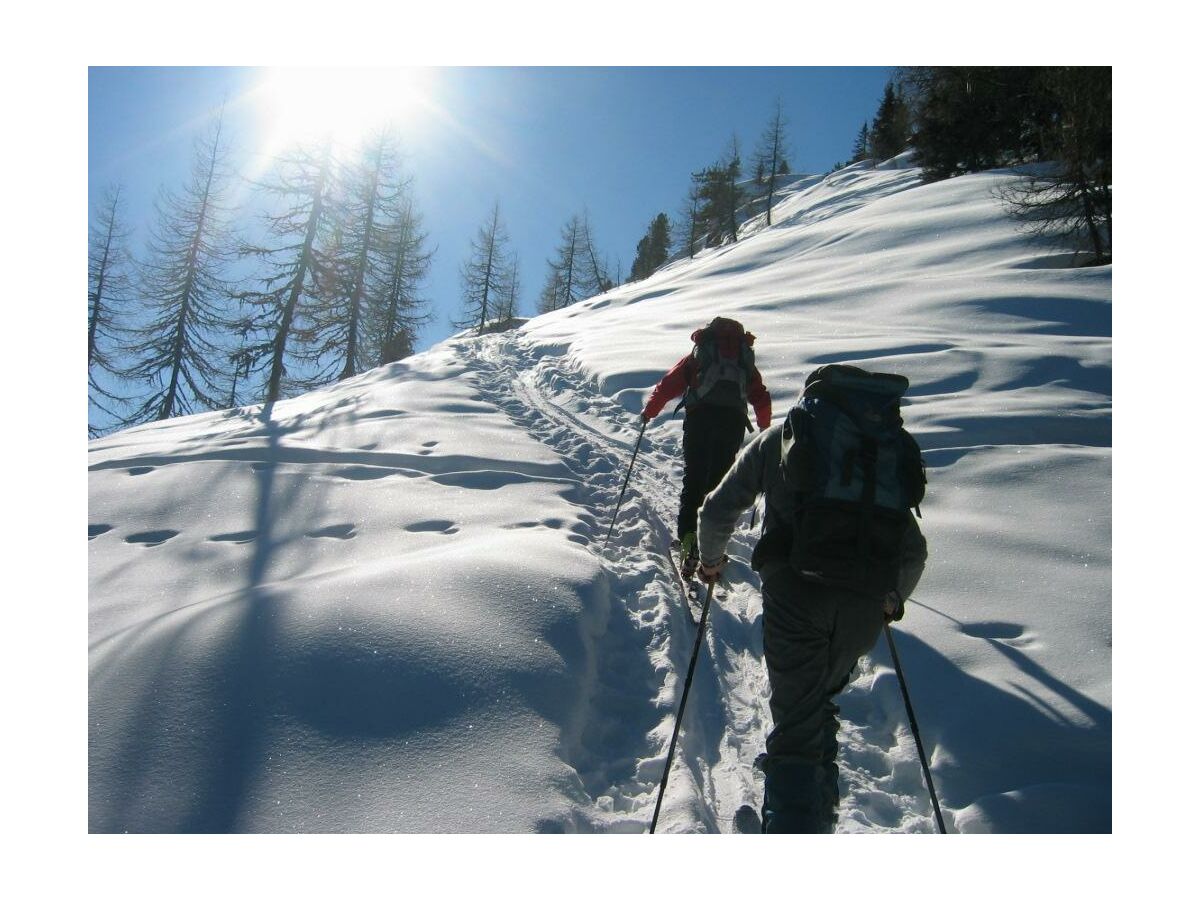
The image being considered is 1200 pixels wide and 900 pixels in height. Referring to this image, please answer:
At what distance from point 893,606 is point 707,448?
2606 mm

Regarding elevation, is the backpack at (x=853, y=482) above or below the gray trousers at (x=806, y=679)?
above

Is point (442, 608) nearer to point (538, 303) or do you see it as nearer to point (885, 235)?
point (885, 235)

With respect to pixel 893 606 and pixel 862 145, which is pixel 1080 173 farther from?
pixel 862 145

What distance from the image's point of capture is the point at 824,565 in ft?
7.58

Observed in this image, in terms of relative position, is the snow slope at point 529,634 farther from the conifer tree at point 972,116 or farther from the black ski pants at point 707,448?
the conifer tree at point 972,116

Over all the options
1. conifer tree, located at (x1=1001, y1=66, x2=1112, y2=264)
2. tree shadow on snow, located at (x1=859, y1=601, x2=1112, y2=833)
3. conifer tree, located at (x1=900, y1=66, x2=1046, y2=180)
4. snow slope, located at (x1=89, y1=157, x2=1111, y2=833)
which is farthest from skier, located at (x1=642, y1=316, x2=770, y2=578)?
conifer tree, located at (x1=900, y1=66, x2=1046, y2=180)

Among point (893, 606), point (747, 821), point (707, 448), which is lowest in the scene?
point (747, 821)

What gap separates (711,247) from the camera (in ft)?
161

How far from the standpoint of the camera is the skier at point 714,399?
493 cm

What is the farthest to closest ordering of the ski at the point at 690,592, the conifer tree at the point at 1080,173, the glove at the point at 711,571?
the conifer tree at the point at 1080,173 < the ski at the point at 690,592 < the glove at the point at 711,571

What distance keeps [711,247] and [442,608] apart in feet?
163

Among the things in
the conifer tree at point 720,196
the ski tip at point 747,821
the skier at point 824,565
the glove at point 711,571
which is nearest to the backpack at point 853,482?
the skier at point 824,565

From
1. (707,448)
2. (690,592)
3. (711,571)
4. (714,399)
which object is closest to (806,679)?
(711,571)

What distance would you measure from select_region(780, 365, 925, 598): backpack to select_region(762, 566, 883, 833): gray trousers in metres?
0.11
